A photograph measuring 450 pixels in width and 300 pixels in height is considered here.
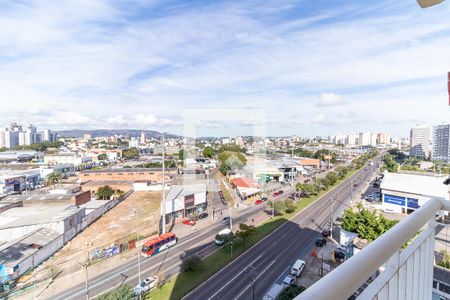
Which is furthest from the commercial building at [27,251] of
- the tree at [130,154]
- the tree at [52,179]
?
the tree at [130,154]

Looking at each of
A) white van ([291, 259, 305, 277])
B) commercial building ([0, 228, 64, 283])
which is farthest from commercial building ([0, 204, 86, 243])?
white van ([291, 259, 305, 277])

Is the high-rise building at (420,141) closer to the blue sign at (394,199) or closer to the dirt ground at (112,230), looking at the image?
the blue sign at (394,199)

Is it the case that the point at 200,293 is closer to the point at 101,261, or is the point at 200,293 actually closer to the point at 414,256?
the point at 101,261

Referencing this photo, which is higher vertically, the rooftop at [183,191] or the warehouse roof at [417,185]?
the warehouse roof at [417,185]

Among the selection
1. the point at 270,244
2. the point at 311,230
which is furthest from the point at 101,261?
the point at 311,230

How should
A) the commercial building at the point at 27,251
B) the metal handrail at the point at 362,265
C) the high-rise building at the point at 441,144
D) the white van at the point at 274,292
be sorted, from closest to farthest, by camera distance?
the metal handrail at the point at 362,265
the white van at the point at 274,292
the commercial building at the point at 27,251
the high-rise building at the point at 441,144

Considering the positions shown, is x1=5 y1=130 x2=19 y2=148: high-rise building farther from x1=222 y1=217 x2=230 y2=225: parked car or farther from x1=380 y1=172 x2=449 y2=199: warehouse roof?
x1=380 y1=172 x2=449 y2=199: warehouse roof

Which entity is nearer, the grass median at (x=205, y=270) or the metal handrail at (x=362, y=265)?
the metal handrail at (x=362, y=265)
